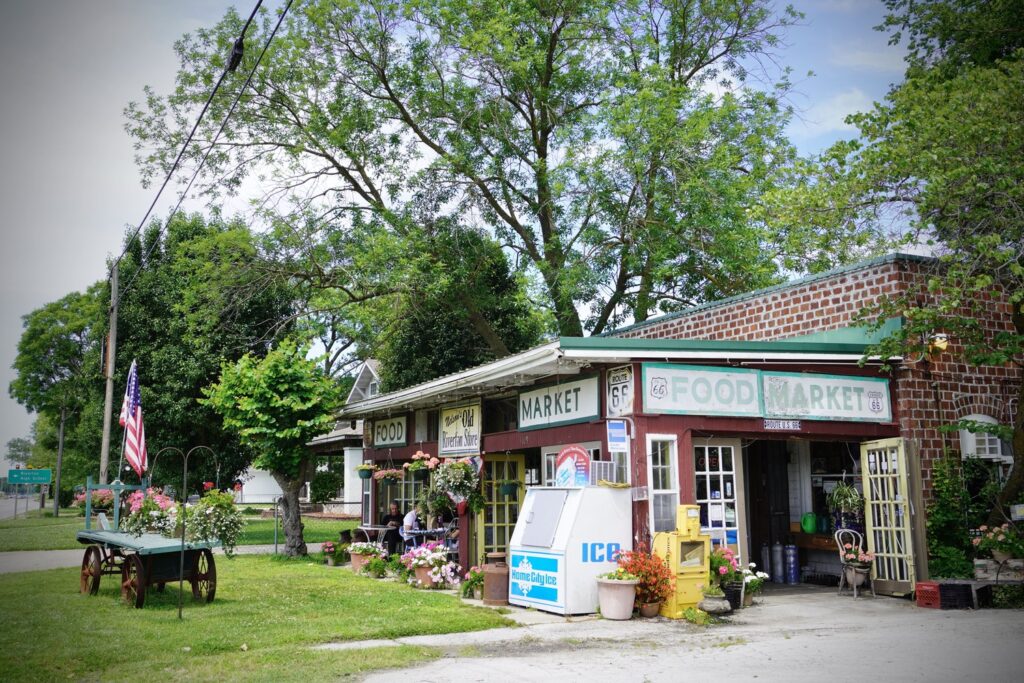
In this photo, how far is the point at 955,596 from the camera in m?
11.4

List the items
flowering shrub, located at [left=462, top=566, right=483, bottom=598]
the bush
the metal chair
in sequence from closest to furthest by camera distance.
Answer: the metal chair, flowering shrub, located at [left=462, top=566, right=483, bottom=598], the bush

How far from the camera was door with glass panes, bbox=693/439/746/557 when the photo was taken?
1253 centimetres

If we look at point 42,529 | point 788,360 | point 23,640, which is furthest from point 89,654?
point 42,529

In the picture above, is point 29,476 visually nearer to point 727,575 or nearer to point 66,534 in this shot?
point 66,534

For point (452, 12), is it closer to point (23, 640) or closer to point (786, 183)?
point (786, 183)

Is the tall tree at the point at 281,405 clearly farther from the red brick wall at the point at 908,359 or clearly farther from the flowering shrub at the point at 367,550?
the red brick wall at the point at 908,359

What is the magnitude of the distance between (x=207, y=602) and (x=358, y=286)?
1165cm

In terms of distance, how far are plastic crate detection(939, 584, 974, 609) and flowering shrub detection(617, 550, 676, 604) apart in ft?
12.0

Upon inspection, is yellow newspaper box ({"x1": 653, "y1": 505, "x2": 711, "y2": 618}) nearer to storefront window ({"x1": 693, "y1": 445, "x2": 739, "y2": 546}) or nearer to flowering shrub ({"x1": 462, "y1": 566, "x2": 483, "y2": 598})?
storefront window ({"x1": 693, "y1": 445, "x2": 739, "y2": 546})

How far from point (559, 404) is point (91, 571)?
7.84 metres

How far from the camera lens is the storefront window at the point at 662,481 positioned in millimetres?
11781

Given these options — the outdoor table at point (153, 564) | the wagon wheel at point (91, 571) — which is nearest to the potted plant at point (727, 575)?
the outdoor table at point (153, 564)

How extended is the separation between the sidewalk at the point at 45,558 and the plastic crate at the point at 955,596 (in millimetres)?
16341

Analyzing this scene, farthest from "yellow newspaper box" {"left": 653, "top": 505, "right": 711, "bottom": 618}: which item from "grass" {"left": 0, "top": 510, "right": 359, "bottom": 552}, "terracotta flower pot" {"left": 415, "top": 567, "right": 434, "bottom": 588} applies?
"grass" {"left": 0, "top": 510, "right": 359, "bottom": 552}
